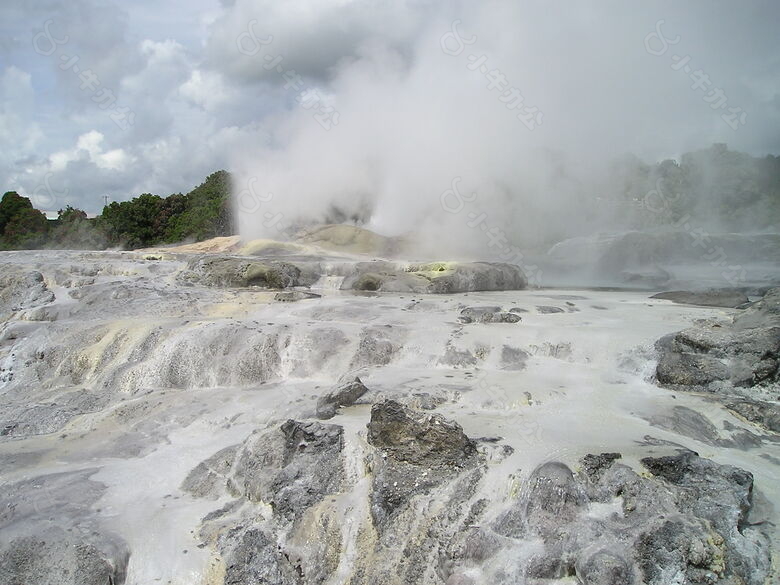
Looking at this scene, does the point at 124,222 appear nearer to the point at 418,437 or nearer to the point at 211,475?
the point at 211,475

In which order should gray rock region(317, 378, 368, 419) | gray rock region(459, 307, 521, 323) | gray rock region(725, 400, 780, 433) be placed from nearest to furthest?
gray rock region(725, 400, 780, 433) → gray rock region(317, 378, 368, 419) → gray rock region(459, 307, 521, 323)

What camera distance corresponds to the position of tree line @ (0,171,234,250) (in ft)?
93.7

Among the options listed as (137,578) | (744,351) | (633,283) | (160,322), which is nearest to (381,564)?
(137,578)

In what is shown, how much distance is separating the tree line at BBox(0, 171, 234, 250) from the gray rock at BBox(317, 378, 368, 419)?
892 inches

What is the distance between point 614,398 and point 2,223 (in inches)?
1326

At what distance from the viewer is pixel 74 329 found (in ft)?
31.1

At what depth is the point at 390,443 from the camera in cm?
512

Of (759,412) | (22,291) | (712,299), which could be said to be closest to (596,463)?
(759,412)

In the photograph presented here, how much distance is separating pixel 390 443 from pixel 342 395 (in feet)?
4.72

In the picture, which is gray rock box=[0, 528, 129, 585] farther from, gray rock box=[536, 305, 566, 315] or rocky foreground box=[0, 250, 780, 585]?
gray rock box=[536, 305, 566, 315]

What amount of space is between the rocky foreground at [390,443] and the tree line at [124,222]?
62.2 ft

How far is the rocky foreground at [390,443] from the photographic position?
13.8 feet

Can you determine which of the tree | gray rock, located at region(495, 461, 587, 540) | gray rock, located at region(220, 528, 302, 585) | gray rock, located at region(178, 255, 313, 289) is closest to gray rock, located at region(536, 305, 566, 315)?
gray rock, located at region(495, 461, 587, 540)

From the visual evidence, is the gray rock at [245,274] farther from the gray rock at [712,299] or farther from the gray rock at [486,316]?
the gray rock at [712,299]
